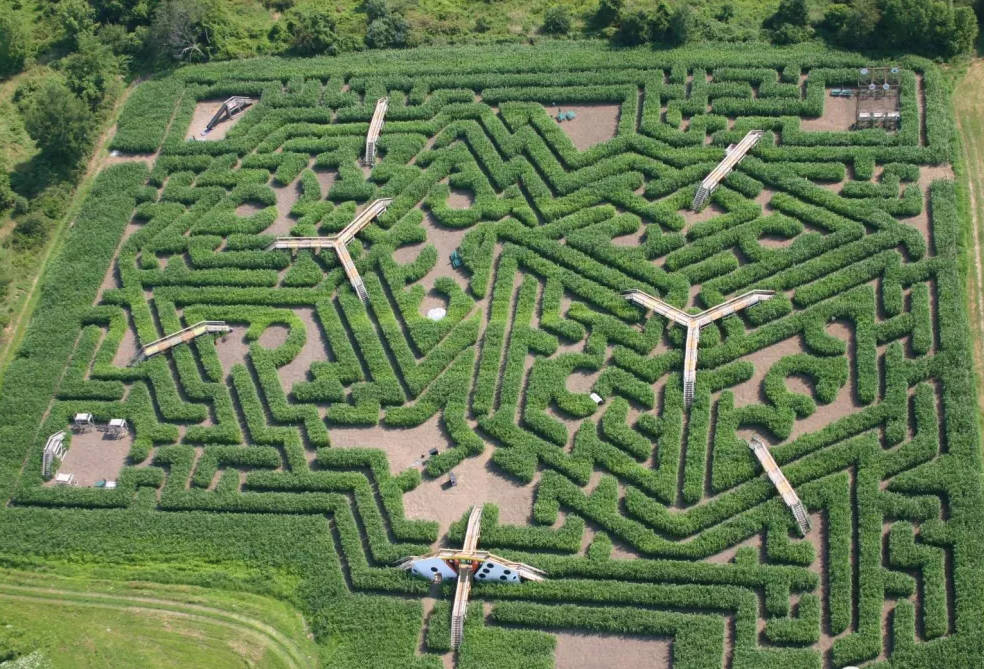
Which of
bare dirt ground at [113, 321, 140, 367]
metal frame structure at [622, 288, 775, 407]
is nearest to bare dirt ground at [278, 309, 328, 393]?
bare dirt ground at [113, 321, 140, 367]

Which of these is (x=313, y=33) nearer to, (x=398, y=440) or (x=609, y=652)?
(x=398, y=440)

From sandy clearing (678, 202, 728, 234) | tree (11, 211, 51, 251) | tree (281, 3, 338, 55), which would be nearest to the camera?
sandy clearing (678, 202, 728, 234)

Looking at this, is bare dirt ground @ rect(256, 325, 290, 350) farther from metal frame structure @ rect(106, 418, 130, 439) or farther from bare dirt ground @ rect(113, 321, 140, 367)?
metal frame structure @ rect(106, 418, 130, 439)

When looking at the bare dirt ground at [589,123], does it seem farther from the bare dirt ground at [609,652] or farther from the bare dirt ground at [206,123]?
the bare dirt ground at [609,652]

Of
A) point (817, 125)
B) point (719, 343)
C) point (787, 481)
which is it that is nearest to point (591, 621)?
point (787, 481)

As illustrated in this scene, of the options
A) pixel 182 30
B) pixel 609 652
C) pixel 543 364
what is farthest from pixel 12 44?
pixel 609 652

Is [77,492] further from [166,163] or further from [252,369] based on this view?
[166,163]
